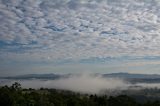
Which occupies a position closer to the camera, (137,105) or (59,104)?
(59,104)

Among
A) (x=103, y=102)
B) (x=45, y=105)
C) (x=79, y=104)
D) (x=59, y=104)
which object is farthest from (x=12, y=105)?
(x=103, y=102)

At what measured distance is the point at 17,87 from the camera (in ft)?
478

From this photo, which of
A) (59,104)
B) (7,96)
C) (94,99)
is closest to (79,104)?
(59,104)

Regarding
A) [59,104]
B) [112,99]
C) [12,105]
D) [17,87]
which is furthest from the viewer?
[112,99]

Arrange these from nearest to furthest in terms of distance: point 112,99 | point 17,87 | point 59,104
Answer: point 59,104 < point 17,87 < point 112,99

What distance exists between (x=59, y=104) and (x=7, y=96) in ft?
87.8

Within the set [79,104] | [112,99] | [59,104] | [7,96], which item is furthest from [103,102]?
[7,96]

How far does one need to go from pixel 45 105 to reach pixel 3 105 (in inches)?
604

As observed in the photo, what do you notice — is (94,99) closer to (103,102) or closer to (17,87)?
(103,102)

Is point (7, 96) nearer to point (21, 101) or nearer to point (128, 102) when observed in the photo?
point (21, 101)

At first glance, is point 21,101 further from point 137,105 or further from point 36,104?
point 137,105

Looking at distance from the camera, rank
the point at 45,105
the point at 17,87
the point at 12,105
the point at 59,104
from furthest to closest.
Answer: the point at 17,87, the point at 59,104, the point at 45,105, the point at 12,105

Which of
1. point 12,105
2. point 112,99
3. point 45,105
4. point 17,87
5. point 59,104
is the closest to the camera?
point 12,105

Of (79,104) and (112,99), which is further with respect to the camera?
(112,99)
